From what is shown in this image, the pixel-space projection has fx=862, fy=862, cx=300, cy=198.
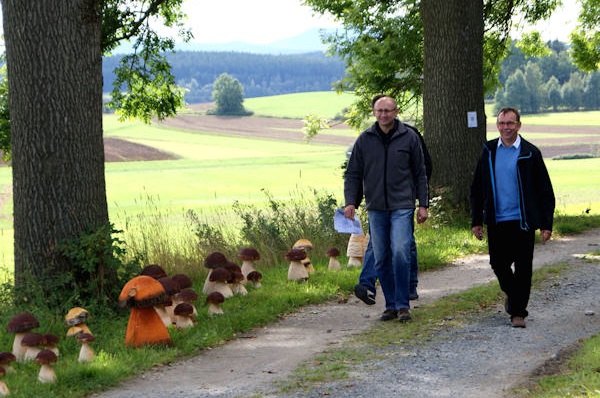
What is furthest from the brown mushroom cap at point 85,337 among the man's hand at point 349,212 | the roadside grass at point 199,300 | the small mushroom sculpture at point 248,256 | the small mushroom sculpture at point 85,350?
the small mushroom sculpture at point 248,256

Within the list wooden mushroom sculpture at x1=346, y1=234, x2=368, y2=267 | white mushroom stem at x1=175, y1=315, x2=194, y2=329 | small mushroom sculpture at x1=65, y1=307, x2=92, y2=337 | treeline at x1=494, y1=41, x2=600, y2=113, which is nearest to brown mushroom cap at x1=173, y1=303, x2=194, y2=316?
white mushroom stem at x1=175, y1=315, x2=194, y2=329

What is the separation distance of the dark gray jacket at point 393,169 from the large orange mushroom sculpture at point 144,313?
234 centimetres

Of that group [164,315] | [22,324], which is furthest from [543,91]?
[22,324]

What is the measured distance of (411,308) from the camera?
9883 mm

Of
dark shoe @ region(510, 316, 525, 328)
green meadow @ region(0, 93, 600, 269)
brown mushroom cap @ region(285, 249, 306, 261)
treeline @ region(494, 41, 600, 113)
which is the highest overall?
treeline @ region(494, 41, 600, 113)

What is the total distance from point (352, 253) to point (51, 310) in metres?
4.55

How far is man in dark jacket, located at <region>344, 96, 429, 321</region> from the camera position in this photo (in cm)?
864

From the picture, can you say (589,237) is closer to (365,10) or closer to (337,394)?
(365,10)

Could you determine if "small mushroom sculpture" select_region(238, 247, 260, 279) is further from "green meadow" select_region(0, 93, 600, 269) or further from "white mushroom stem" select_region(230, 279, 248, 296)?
"green meadow" select_region(0, 93, 600, 269)

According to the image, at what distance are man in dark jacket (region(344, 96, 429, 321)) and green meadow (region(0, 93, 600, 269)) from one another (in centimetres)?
813

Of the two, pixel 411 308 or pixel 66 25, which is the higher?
pixel 66 25

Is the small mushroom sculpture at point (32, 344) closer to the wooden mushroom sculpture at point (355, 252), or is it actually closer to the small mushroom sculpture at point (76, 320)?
the small mushroom sculpture at point (76, 320)

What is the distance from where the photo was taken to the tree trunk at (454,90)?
53.0 feet

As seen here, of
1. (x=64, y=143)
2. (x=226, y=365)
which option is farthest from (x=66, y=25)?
(x=226, y=365)
